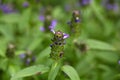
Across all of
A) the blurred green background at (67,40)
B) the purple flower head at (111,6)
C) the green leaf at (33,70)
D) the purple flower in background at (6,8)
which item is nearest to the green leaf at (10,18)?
the blurred green background at (67,40)

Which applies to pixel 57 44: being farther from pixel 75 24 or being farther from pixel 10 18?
pixel 10 18

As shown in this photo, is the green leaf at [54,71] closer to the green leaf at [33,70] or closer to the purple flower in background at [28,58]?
the green leaf at [33,70]

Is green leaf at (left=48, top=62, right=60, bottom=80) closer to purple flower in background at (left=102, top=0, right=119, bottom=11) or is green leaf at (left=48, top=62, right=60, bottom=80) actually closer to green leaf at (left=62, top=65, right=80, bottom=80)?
green leaf at (left=62, top=65, right=80, bottom=80)

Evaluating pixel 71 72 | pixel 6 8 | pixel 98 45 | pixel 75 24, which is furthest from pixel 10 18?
pixel 71 72

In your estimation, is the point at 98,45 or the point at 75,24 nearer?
the point at 75,24

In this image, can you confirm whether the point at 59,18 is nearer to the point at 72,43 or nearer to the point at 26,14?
the point at 26,14

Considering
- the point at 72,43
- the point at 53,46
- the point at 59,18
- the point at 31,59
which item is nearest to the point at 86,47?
the point at 72,43
